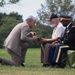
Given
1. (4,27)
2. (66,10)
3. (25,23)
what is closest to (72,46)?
(25,23)

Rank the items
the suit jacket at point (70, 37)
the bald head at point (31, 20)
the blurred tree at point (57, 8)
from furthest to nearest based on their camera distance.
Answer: the blurred tree at point (57, 8), the bald head at point (31, 20), the suit jacket at point (70, 37)

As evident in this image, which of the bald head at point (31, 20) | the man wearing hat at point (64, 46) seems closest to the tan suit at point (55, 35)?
the man wearing hat at point (64, 46)

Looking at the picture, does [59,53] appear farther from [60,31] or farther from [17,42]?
[17,42]

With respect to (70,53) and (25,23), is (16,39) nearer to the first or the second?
(25,23)

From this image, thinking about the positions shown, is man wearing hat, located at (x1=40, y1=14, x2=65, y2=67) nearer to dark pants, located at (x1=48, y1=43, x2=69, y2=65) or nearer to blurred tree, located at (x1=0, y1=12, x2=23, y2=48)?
dark pants, located at (x1=48, y1=43, x2=69, y2=65)

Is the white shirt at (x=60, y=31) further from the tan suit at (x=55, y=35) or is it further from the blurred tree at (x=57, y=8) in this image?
the blurred tree at (x=57, y=8)

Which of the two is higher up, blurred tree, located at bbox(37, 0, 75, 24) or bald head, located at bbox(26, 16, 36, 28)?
bald head, located at bbox(26, 16, 36, 28)

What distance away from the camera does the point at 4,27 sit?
273 feet

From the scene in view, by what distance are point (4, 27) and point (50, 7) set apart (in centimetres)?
1937

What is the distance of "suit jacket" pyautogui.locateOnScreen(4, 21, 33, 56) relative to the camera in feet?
28.8

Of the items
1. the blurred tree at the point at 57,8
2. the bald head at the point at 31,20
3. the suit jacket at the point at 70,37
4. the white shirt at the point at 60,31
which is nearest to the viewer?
the suit jacket at the point at 70,37

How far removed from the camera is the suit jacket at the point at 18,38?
28.8 ft

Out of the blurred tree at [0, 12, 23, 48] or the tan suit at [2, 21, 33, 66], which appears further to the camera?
the blurred tree at [0, 12, 23, 48]

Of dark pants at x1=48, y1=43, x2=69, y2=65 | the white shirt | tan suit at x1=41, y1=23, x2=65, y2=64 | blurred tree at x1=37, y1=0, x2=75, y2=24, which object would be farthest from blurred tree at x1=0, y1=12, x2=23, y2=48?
dark pants at x1=48, y1=43, x2=69, y2=65
